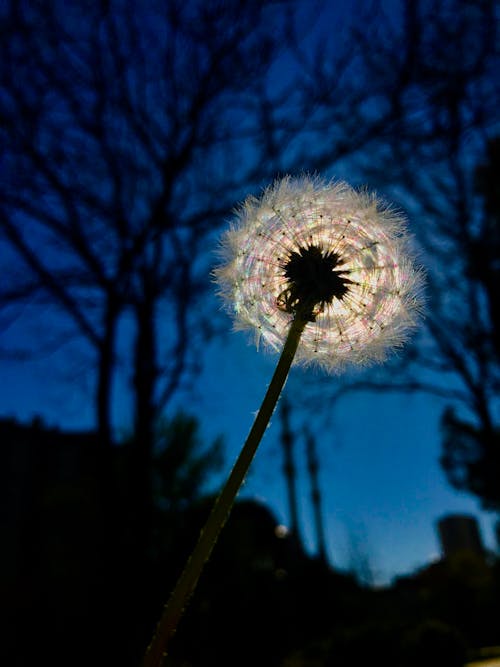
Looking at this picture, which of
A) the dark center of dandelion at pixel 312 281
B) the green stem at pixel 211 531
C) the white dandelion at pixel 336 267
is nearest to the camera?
the green stem at pixel 211 531

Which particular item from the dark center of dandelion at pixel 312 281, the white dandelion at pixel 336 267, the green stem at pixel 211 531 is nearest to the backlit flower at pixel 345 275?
the white dandelion at pixel 336 267

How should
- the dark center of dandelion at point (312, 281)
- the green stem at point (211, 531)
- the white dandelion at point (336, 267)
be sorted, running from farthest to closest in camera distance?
the white dandelion at point (336, 267) → the dark center of dandelion at point (312, 281) → the green stem at point (211, 531)

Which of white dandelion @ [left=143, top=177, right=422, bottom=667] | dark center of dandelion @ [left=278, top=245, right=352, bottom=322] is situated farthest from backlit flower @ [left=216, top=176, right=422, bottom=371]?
dark center of dandelion @ [left=278, top=245, right=352, bottom=322]

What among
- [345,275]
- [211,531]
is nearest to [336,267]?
[345,275]

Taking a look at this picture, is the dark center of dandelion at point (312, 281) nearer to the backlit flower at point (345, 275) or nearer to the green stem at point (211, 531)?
the backlit flower at point (345, 275)

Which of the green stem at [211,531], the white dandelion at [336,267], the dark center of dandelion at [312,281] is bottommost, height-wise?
the green stem at [211,531]

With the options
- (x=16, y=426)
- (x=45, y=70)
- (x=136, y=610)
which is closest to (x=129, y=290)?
(x=45, y=70)

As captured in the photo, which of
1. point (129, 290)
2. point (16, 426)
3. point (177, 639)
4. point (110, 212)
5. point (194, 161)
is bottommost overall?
point (177, 639)

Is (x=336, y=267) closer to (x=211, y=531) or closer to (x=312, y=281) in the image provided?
(x=312, y=281)

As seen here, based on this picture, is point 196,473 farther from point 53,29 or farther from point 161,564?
point 53,29
